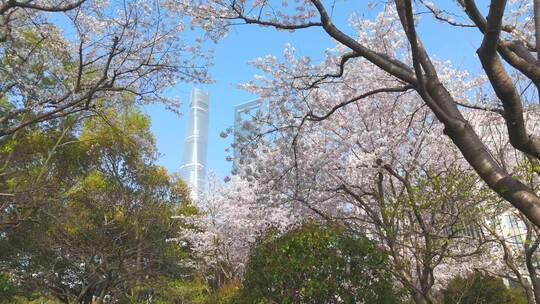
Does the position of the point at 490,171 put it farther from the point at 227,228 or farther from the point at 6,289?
the point at 227,228

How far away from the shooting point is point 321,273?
19.4ft

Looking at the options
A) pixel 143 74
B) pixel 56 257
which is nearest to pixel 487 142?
pixel 143 74

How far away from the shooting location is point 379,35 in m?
9.35

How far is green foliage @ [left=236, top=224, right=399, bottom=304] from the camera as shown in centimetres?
579

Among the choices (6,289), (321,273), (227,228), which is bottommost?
(321,273)

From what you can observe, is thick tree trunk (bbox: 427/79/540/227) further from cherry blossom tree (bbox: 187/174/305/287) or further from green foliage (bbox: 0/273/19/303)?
green foliage (bbox: 0/273/19/303)

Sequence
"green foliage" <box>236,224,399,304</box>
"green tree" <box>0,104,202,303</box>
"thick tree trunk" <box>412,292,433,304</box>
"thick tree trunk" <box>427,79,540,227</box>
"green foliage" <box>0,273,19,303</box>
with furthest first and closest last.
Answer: "green tree" <box>0,104,202,303</box>
"green foliage" <box>0,273,19,303</box>
"thick tree trunk" <box>412,292,433,304</box>
"green foliage" <box>236,224,399,304</box>
"thick tree trunk" <box>427,79,540,227</box>

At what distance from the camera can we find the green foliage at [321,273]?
5.79 metres

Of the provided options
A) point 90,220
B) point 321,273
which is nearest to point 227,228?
point 90,220

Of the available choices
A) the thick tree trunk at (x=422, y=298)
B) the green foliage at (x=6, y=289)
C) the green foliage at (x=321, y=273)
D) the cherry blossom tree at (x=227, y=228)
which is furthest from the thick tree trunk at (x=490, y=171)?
the green foliage at (x=6, y=289)

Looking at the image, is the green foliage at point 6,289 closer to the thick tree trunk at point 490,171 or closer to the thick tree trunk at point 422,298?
the thick tree trunk at point 422,298

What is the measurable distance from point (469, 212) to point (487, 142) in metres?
3.44

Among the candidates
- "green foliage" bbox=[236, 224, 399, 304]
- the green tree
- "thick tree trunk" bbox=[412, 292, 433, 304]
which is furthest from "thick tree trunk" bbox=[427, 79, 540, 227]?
the green tree

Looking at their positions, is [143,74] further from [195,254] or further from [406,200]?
[195,254]
